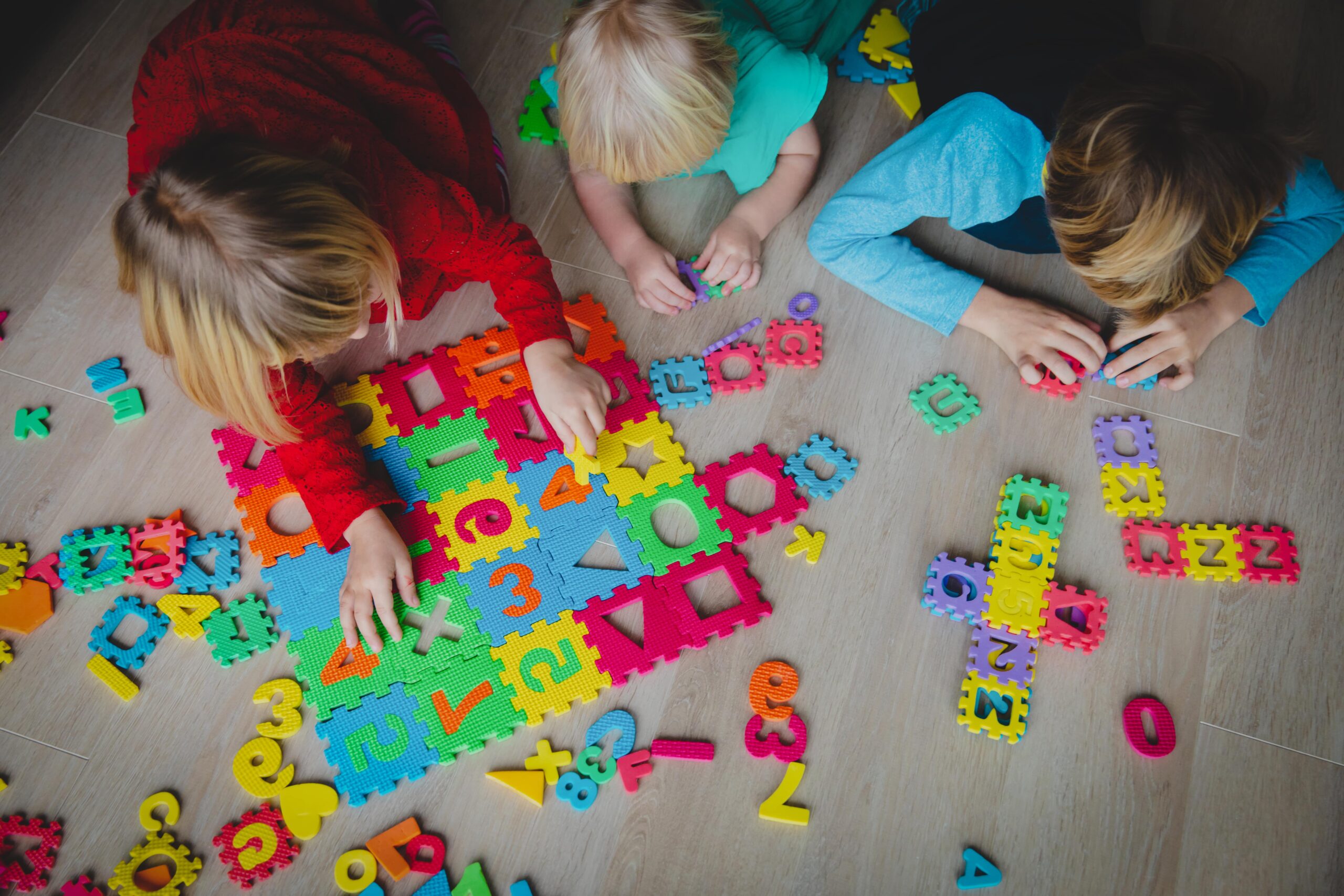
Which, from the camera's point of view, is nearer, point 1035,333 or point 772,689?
point 772,689

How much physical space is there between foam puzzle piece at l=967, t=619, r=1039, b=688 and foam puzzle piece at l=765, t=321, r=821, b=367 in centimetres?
42

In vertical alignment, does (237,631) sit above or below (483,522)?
below

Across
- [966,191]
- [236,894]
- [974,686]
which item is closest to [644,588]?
[974,686]

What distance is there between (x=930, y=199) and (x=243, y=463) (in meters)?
0.99

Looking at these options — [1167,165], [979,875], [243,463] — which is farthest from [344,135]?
[979,875]

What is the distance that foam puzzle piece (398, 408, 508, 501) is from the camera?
1137 mm

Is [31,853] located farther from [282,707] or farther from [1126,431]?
[1126,431]

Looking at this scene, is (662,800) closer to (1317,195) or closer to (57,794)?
(57,794)

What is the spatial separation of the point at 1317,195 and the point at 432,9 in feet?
4.35

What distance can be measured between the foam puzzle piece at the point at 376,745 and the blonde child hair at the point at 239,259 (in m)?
0.39

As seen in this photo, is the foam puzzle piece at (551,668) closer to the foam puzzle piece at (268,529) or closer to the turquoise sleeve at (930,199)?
the foam puzzle piece at (268,529)

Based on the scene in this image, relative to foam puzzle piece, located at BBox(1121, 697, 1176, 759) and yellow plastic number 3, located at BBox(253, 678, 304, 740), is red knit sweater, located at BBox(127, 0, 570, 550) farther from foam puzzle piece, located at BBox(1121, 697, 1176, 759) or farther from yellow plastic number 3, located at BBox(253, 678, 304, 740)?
foam puzzle piece, located at BBox(1121, 697, 1176, 759)

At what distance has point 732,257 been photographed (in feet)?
4.08

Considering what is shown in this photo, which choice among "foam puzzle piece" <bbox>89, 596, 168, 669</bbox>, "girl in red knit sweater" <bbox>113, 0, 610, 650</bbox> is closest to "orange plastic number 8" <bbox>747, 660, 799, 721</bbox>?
"girl in red knit sweater" <bbox>113, 0, 610, 650</bbox>
